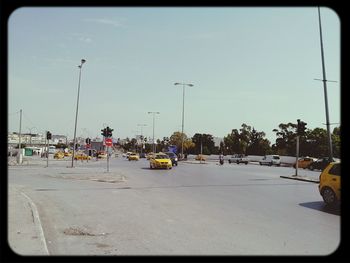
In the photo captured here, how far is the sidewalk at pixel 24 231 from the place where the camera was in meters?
6.90

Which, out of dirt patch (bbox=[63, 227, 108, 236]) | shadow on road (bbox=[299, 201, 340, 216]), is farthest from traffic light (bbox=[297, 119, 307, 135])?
dirt patch (bbox=[63, 227, 108, 236])

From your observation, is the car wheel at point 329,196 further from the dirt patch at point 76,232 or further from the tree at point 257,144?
the tree at point 257,144

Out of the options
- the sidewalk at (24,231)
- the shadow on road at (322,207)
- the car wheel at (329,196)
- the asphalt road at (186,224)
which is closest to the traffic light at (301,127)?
the asphalt road at (186,224)

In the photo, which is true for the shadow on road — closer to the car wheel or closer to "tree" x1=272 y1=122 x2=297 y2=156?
the car wheel

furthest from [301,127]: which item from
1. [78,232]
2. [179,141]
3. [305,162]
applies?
[179,141]

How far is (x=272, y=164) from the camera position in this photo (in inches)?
2379

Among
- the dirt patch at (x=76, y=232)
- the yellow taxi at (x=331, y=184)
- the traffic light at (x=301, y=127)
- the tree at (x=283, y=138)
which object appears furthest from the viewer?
the tree at (x=283, y=138)

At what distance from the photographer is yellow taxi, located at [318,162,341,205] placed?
41.0 ft

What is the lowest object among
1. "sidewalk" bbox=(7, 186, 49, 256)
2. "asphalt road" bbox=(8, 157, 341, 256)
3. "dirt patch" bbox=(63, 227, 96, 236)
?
"dirt patch" bbox=(63, 227, 96, 236)

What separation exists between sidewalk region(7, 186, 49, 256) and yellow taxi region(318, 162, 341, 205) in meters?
8.51

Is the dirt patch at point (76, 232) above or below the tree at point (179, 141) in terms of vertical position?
below

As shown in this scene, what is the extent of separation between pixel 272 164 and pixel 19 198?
167 ft
